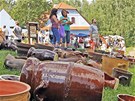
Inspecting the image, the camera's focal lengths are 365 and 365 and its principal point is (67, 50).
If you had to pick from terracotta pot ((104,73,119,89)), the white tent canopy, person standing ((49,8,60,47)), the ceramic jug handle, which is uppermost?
the white tent canopy

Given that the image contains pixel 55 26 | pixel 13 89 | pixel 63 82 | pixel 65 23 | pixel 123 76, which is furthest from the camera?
pixel 65 23

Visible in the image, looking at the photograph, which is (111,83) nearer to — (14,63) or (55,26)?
(14,63)

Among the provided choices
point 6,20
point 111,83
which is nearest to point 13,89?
point 111,83

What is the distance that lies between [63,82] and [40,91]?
244 millimetres

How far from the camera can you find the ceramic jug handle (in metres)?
3.56

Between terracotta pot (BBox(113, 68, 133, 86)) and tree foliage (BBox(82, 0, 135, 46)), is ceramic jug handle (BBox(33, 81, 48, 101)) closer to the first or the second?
terracotta pot (BBox(113, 68, 133, 86))

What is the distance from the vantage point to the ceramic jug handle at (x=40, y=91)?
11.7 ft

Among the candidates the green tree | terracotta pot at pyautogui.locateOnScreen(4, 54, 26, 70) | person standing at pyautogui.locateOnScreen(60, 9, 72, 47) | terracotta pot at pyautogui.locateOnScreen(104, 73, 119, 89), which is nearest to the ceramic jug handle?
terracotta pot at pyautogui.locateOnScreen(104, 73, 119, 89)

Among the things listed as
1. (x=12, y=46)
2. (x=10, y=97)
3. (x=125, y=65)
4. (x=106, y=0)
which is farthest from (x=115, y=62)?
(x=106, y=0)

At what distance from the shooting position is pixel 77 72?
365cm

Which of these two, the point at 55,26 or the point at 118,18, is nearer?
the point at 55,26

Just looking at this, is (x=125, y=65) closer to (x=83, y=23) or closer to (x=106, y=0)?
(x=106, y=0)

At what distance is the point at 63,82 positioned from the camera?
357 cm

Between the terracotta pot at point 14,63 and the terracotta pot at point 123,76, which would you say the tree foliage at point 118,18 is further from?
the terracotta pot at point 14,63
